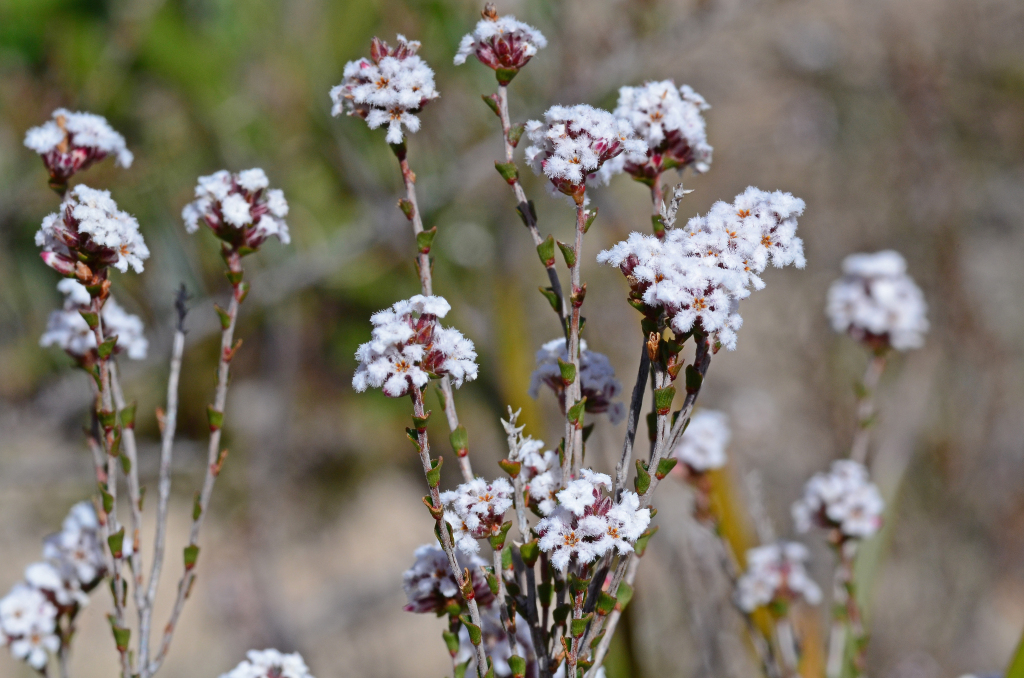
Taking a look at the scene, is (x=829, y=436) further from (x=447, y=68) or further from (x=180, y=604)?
(x=180, y=604)

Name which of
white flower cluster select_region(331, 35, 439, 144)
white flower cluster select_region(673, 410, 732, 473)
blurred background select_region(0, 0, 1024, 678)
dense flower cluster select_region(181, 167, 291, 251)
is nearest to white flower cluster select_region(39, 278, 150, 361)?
dense flower cluster select_region(181, 167, 291, 251)

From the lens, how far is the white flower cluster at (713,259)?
33.6 inches

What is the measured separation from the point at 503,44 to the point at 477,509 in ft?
2.04

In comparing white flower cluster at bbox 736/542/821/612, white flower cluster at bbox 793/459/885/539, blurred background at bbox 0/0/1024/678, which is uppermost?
blurred background at bbox 0/0/1024/678

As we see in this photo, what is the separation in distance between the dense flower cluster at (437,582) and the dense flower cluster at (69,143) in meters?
0.82

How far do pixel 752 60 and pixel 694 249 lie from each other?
660cm

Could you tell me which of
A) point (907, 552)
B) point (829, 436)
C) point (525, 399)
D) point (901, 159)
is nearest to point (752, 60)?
point (901, 159)

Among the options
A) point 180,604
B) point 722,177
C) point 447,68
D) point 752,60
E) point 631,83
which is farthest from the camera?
point 752,60

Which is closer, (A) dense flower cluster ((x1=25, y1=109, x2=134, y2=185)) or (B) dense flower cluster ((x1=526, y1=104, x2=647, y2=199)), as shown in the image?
(B) dense flower cluster ((x1=526, y1=104, x2=647, y2=199))

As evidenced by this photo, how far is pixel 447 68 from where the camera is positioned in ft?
11.5

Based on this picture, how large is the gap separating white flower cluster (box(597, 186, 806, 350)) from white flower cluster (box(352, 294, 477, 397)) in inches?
8.6

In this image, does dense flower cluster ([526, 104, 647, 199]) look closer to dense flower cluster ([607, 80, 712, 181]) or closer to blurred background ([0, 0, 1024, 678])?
dense flower cluster ([607, 80, 712, 181])

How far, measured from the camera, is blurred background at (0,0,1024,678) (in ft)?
11.1

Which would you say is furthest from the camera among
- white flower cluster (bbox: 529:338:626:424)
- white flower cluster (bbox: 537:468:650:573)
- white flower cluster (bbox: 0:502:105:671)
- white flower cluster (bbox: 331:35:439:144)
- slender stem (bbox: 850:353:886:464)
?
slender stem (bbox: 850:353:886:464)
